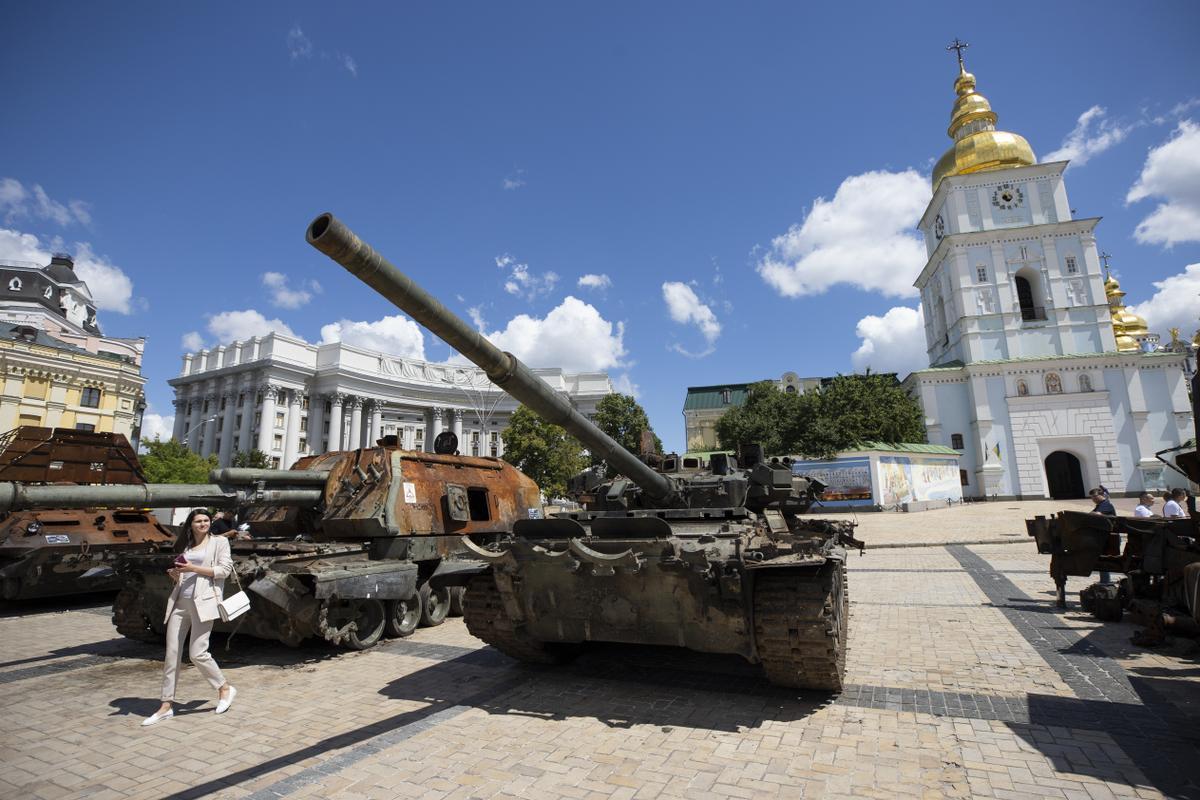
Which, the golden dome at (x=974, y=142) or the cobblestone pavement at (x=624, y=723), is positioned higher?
the golden dome at (x=974, y=142)

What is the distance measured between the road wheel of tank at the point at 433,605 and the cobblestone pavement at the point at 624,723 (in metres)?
1.02

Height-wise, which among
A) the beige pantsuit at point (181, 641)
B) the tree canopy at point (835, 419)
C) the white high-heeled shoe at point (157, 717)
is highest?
the tree canopy at point (835, 419)

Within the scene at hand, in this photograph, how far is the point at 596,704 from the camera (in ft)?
16.8

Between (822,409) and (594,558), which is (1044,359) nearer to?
(822,409)

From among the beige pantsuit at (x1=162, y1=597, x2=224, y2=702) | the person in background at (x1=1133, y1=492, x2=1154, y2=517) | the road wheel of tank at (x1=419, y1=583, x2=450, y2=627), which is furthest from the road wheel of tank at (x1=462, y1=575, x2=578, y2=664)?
the person in background at (x1=1133, y1=492, x2=1154, y2=517)

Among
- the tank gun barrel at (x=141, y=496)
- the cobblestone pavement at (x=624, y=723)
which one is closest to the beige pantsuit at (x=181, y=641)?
the cobblestone pavement at (x=624, y=723)

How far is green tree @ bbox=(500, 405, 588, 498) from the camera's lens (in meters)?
36.0

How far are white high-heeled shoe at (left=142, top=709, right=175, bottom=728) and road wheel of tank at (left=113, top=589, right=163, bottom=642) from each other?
3.10m

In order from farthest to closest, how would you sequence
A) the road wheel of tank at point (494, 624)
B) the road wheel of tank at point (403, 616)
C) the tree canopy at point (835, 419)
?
the tree canopy at point (835, 419) → the road wheel of tank at point (403, 616) → the road wheel of tank at point (494, 624)

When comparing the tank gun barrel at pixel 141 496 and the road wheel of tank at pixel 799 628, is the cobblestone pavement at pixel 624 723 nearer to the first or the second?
the road wheel of tank at pixel 799 628

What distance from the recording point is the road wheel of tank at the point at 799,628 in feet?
14.9

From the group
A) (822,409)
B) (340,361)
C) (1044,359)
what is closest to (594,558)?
(822,409)

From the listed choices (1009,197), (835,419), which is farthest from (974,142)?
(835,419)

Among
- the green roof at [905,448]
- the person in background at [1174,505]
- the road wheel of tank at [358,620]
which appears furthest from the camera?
the green roof at [905,448]
